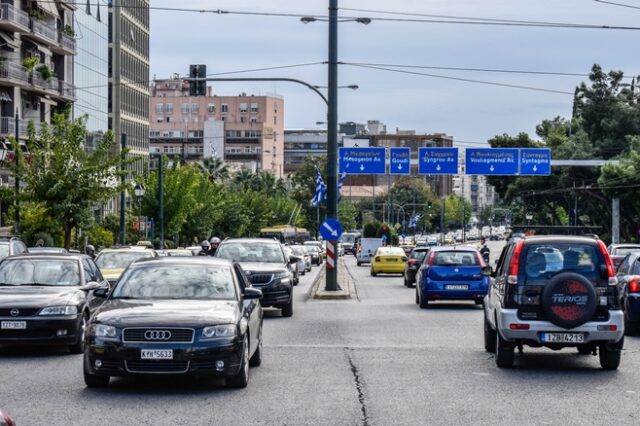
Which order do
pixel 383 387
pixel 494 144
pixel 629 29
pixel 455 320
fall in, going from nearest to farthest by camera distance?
pixel 383 387, pixel 455 320, pixel 629 29, pixel 494 144

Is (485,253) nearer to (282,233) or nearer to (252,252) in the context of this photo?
(252,252)

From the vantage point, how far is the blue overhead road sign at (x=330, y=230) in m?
35.3

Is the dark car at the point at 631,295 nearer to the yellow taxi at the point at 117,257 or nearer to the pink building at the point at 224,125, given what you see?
the yellow taxi at the point at 117,257

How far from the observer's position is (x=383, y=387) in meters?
13.6

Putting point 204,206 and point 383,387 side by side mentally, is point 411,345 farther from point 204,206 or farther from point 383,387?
point 204,206

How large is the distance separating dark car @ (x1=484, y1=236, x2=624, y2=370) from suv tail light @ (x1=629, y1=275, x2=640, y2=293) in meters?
6.12

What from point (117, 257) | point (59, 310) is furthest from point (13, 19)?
point (59, 310)

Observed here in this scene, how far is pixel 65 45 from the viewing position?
75.4 m

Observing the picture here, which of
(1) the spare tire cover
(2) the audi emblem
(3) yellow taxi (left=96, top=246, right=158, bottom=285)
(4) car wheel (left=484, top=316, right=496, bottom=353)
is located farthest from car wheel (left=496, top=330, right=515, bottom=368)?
(3) yellow taxi (left=96, top=246, right=158, bottom=285)

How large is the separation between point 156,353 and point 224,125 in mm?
177786

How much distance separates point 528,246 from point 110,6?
82.7 metres

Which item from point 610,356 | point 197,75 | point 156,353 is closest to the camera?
point 156,353

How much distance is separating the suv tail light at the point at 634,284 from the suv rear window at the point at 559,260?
6.41 metres

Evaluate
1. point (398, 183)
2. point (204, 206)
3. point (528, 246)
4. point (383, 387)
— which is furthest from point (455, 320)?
point (398, 183)
